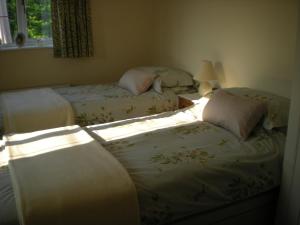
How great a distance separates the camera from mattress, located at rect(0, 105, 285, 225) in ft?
5.44

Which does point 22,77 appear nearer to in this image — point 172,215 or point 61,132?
point 61,132

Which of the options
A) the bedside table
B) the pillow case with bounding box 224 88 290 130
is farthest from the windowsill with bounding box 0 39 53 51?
the pillow case with bounding box 224 88 290 130

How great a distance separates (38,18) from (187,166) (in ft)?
9.84

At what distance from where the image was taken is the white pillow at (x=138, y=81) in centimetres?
348

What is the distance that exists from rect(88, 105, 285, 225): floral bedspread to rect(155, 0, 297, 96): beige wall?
653 millimetres

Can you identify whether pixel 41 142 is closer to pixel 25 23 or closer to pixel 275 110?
pixel 275 110

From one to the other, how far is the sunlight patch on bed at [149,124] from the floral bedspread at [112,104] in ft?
1.85

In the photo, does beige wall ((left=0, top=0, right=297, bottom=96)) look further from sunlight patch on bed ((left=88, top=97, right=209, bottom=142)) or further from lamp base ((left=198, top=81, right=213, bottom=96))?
sunlight patch on bed ((left=88, top=97, right=209, bottom=142))

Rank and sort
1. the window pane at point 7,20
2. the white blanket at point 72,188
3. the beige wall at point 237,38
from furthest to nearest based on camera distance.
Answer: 1. the window pane at point 7,20
2. the beige wall at point 237,38
3. the white blanket at point 72,188

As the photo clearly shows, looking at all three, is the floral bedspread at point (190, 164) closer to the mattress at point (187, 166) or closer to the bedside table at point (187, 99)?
the mattress at point (187, 166)

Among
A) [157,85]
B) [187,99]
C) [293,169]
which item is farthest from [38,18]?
[293,169]

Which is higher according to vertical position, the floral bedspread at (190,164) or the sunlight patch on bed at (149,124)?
the sunlight patch on bed at (149,124)

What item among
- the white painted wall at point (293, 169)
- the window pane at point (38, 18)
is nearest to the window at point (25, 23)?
the window pane at point (38, 18)

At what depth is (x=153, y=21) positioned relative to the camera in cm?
437
